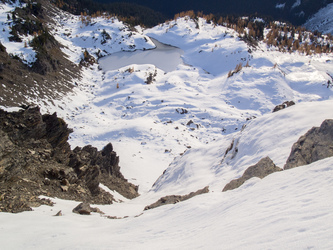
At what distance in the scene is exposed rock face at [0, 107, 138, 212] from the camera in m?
7.18

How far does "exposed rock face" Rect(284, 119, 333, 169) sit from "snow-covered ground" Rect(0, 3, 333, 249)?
1.11 m

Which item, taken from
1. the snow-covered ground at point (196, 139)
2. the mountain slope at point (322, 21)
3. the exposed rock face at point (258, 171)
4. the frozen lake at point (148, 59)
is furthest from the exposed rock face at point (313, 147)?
the mountain slope at point (322, 21)

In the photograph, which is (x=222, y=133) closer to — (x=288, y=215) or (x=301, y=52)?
(x=288, y=215)

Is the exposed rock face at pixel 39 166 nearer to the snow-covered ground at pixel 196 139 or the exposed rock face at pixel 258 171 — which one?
the snow-covered ground at pixel 196 139

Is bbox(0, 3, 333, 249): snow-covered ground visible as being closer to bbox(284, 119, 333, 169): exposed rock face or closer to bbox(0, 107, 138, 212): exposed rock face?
bbox(0, 107, 138, 212): exposed rock face

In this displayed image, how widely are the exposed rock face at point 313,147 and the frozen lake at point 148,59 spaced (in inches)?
1298

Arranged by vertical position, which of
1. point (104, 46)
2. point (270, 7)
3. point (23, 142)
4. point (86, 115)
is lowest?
point (23, 142)

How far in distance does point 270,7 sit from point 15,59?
111 metres

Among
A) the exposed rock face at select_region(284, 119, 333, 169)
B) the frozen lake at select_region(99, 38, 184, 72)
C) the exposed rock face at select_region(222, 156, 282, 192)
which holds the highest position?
the frozen lake at select_region(99, 38, 184, 72)

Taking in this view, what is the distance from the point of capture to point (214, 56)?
4088cm

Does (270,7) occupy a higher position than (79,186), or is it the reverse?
(270,7)

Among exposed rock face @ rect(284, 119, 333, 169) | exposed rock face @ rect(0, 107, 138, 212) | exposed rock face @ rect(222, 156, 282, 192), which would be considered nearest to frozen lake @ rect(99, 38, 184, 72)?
exposed rock face @ rect(0, 107, 138, 212)

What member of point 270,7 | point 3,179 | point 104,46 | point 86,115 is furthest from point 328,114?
point 270,7

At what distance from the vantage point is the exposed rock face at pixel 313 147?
6.46 metres
